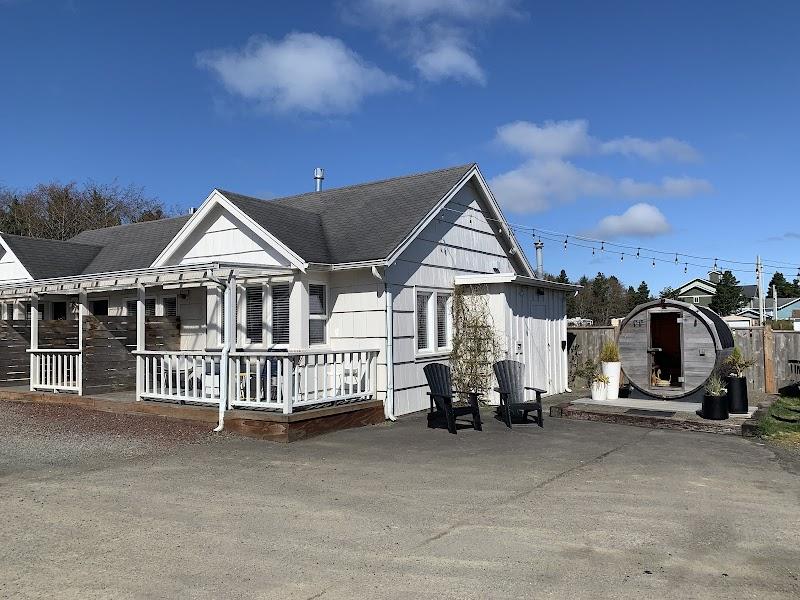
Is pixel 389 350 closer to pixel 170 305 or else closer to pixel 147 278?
pixel 147 278

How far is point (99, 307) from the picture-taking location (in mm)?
16359

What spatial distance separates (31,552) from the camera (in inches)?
178

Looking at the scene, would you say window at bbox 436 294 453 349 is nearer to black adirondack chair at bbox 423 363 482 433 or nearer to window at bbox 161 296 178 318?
black adirondack chair at bbox 423 363 482 433

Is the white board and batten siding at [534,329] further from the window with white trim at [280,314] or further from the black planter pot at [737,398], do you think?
the window with white trim at [280,314]

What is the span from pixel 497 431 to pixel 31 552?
685cm

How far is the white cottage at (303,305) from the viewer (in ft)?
35.1

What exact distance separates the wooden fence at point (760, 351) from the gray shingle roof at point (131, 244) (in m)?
11.4

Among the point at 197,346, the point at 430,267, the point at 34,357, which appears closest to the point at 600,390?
the point at 430,267

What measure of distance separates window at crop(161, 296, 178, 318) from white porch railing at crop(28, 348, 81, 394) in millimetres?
2247

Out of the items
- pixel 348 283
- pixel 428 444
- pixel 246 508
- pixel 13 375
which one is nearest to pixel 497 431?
pixel 428 444

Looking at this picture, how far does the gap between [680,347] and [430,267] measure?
17.4 feet

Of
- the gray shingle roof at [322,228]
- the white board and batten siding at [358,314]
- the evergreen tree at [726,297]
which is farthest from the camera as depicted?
the evergreen tree at [726,297]

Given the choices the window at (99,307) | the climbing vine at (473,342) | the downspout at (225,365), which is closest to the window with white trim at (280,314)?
the downspout at (225,365)

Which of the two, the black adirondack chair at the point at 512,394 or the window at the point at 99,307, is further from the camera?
the window at the point at 99,307
